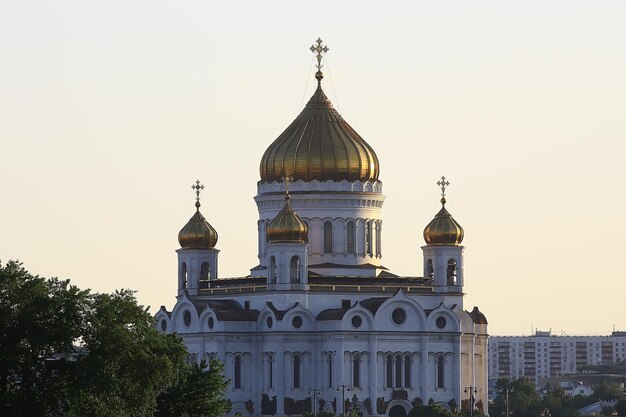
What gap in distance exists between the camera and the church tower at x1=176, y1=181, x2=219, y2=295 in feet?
389

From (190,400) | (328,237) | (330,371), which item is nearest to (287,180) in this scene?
(328,237)

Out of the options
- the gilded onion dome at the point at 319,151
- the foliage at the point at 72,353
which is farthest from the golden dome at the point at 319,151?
the foliage at the point at 72,353

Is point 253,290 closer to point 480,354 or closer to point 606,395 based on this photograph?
point 480,354

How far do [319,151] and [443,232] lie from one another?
6066 mm

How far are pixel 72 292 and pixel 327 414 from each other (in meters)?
34.4

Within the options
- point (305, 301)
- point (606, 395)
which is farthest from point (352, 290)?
point (606, 395)

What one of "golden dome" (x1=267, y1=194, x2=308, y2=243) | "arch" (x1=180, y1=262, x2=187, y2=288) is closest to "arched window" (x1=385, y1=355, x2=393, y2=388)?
"golden dome" (x1=267, y1=194, x2=308, y2=243)

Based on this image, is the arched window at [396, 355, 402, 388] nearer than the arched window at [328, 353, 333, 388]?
No

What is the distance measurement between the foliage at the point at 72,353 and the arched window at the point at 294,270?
119 feet

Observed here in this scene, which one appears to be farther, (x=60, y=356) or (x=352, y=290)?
(x=352, y=290)

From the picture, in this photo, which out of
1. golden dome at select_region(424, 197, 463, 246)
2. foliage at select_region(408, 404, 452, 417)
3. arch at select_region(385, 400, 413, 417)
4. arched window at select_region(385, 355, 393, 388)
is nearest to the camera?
foliage at select_region(408, 404, 452, 417)

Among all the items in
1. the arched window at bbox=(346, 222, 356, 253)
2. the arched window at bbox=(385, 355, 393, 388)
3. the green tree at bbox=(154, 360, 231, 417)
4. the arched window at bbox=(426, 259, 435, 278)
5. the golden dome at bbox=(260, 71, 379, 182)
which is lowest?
the green tree at bbox=(154, 360, 231, 417)

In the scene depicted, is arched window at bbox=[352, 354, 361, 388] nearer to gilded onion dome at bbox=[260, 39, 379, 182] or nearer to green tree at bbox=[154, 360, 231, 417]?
gilded onion dome at bbox=[260, 39, 379, 182]

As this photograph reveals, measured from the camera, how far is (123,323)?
7575cm
